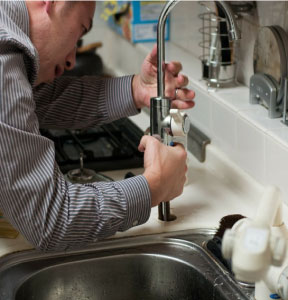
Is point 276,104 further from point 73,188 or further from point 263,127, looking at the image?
point 73,188

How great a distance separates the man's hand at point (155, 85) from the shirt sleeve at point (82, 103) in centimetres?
3

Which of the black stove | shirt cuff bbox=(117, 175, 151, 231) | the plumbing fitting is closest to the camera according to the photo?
the plumbing fitting

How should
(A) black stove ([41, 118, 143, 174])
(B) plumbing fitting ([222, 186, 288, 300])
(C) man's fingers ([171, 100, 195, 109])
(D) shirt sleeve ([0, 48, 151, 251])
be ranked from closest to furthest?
(B) plumbing fitting ([222, 186, 288, 300])
(D) shirt sleeve ([0, 48, 151, 251])
(C) man's fingers ([171, 100, 195, 109])
(A) black stove ([41, 118, 143, 174])

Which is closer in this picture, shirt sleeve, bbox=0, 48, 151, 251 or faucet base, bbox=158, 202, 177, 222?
shirt sleeve, bbox=0, 48, 151, 251

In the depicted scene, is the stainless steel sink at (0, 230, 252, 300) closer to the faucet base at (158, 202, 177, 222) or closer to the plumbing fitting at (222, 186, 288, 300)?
the faucet base at (158, 202, 177, 222)

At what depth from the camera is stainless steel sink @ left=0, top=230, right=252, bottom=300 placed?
4.02 ft

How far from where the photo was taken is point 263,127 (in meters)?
1.39

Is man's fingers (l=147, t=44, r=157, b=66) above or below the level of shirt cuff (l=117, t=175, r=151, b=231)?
above

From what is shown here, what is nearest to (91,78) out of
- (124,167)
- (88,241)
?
(124,167)

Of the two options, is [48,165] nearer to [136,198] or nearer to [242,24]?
[136,198]

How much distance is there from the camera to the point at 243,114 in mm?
1475

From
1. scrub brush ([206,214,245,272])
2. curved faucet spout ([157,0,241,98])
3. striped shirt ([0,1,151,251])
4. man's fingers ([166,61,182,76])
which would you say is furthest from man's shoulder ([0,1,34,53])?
scrub brush ([206,214,245,272])

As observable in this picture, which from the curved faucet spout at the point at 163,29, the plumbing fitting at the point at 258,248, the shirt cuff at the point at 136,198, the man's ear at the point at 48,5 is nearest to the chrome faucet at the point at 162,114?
the curved faucet spout at the point at 163,29

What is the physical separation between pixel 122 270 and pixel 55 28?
50cm
